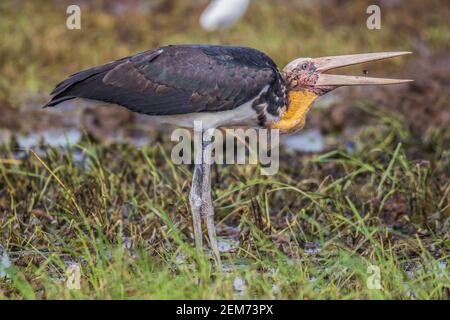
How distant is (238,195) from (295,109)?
0.83 meters

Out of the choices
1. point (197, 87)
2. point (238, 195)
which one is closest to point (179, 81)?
point (197, 87)

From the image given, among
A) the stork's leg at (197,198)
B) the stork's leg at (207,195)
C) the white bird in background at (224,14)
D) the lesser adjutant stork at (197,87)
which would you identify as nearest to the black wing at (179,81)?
the lesser adjutant stork at (197,87)

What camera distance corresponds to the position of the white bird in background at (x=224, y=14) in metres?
12.6

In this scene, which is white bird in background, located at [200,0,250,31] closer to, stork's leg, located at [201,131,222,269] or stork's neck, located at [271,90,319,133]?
stork's neck, located at [271,90,319,133]

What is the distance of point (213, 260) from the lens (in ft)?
19.6

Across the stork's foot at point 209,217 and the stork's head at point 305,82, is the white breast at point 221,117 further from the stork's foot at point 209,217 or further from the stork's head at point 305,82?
the stork's foot at point 209,217

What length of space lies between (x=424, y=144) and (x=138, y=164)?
2349mm

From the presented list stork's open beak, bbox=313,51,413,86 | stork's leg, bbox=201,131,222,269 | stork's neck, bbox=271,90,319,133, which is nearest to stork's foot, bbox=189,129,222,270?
stork's leg, bbox=201,131,222,269

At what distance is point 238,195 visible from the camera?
6.76 m

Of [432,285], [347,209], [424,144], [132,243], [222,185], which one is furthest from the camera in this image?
[424,144]

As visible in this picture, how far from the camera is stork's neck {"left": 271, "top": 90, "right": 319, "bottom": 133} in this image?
6.16 metres

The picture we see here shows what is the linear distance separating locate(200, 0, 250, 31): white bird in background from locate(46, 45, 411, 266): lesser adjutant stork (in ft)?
21.6

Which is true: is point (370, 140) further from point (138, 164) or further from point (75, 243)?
point (75, 243)
